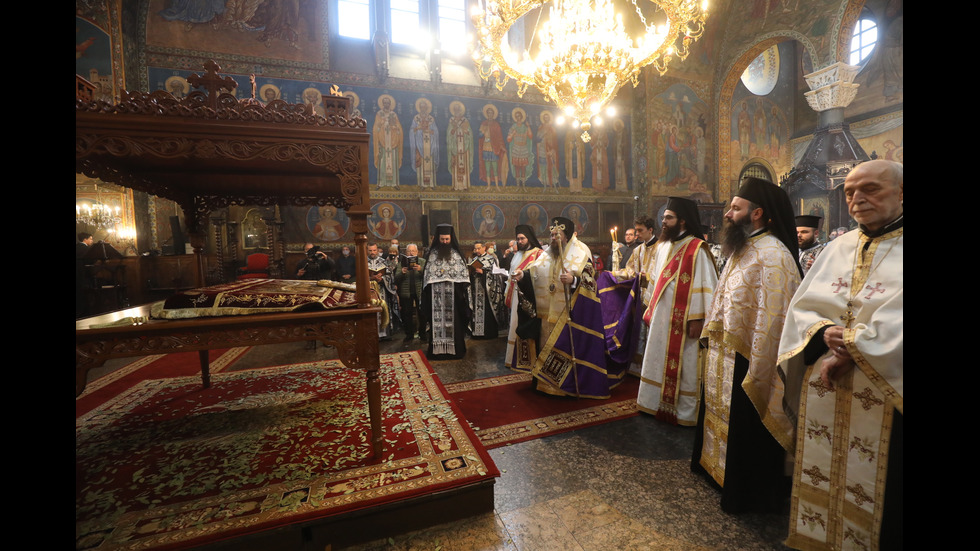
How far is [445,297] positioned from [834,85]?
40.9 feet

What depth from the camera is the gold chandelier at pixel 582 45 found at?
19.1 ft

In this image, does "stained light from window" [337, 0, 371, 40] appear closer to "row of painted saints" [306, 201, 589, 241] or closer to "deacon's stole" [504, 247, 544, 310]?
"row of painted saints" [306, 201, 589, 241]

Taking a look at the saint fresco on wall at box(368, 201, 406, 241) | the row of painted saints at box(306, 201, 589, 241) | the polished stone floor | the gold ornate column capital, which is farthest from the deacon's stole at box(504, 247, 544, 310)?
the gold ornate column capital

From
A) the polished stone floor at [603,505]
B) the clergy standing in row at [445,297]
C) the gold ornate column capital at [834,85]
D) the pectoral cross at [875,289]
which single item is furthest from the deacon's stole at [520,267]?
the gold ornate column capital at [834,85]

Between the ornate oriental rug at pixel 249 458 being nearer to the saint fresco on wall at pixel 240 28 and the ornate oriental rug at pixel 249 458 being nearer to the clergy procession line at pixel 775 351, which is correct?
the clergy procession line at pixel 775 351

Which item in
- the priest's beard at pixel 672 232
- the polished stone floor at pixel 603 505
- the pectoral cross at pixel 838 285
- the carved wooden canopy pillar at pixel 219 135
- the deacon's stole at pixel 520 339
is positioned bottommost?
the polished stone floor at pixel 603 505

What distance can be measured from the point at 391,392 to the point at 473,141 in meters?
10.4

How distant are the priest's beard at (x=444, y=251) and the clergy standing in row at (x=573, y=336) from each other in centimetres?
245

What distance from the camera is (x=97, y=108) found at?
2.22 m

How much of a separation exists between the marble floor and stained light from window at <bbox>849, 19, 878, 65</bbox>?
21116mm

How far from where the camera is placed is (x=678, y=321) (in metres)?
3.73

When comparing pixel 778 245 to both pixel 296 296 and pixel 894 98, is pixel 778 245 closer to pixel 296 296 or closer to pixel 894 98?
pixel 296 296

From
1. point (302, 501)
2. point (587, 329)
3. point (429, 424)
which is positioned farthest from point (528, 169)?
point (302, 501)

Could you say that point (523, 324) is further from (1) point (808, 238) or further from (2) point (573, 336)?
(1) point (808, 238)
